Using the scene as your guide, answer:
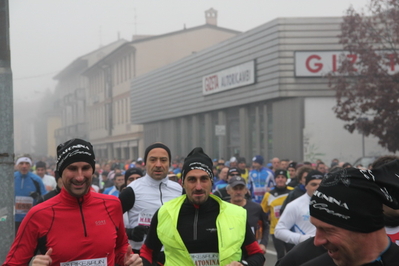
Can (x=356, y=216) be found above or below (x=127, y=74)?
below

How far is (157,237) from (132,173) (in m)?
3.61

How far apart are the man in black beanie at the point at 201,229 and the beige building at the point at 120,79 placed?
3993 cm

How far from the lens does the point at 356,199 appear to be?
7.90 feet

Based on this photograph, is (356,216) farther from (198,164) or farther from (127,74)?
(127,74)

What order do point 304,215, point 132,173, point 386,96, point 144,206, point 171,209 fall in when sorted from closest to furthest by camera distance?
1. point 171,209
2. point 144,206
3. point 304,215
4. point 132,173
5. point 386,96

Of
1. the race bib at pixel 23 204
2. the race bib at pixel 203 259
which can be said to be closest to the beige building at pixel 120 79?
the race bib at pixel 23 204

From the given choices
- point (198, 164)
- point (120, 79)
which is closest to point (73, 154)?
point (198, 164)

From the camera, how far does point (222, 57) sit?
34.5 metres

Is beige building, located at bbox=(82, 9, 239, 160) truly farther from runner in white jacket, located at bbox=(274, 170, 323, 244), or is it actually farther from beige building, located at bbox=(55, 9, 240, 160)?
runner in white jacket, located at bbox=(274, 170, 323, 244)

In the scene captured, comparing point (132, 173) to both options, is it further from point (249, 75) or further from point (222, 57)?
point (222, 57)

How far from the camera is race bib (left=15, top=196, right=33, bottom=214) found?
1217cm

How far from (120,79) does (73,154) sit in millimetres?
57481

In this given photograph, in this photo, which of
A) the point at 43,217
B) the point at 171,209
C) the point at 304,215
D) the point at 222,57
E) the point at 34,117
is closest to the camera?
the point at 43,217

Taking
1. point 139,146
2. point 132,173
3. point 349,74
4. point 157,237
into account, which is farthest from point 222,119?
point 157,237
